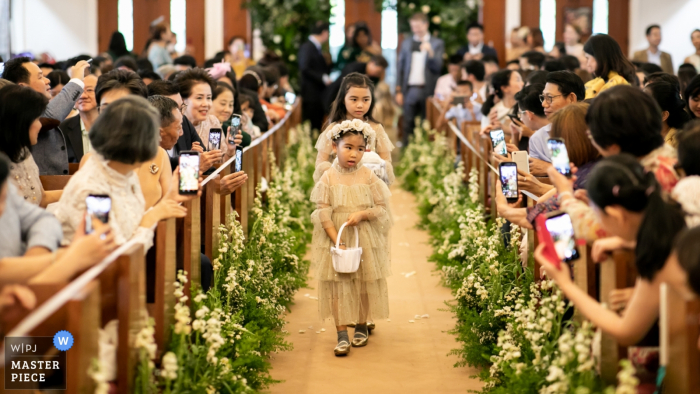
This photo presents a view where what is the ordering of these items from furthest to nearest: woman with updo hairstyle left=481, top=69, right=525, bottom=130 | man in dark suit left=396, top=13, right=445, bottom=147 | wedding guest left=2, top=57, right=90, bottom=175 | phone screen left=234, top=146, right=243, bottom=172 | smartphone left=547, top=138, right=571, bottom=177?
man in dark suit left=396, top=13, right=445, bottom=147, woman with updo hairstyle left=481, top=69, right=525, bottom=130, phone screen left=234, top=146, right=243, bottom=172, wedding guest left=2, top=57, right=90, bottom=175, smartphone left=547, top=138, right=571, bottom=177

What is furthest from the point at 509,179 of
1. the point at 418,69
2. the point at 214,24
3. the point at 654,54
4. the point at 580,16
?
the point at 214,24

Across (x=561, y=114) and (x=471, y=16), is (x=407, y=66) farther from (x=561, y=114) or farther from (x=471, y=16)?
(x=561, y=114)

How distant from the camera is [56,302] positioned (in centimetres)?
255

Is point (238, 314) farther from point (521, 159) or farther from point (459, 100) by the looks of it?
point (459, 100)

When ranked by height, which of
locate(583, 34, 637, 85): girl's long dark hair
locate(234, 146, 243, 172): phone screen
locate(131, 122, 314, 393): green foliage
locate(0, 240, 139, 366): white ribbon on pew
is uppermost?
locate(583, 34, 637, 85): girl's long dark hair

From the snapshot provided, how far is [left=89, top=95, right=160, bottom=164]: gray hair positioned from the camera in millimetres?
3387

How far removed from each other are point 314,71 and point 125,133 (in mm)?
10244

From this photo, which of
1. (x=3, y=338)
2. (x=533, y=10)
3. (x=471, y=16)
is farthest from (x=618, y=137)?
(x=533, y=10)

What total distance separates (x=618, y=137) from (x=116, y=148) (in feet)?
6.54

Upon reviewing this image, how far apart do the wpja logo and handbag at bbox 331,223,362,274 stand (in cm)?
208

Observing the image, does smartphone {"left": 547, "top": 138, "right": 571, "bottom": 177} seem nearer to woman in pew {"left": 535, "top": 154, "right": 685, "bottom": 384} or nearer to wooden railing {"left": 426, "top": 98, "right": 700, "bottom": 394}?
wooden railing {"left": 426, "top": 98, "right": 700, "bottom": 394}

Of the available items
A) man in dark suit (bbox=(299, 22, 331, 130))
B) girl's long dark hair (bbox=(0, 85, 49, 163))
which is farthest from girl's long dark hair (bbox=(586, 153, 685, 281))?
man in dark suit (bbox=(299, 22, 331, 130))

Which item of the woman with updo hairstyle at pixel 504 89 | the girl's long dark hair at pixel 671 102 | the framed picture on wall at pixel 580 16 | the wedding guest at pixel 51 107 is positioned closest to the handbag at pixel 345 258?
the wedding guest at pixel 51 107

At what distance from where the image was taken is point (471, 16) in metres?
15.8
